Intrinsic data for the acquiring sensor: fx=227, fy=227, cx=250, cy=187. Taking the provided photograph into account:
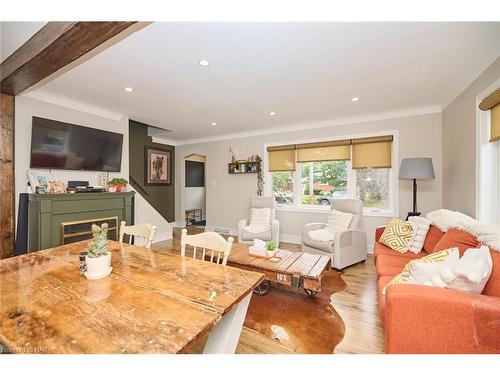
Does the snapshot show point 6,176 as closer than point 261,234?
Yes

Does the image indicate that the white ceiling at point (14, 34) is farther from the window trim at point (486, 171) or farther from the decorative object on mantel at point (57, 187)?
the window trim at point (486, 171)

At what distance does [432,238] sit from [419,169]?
1.06 metres

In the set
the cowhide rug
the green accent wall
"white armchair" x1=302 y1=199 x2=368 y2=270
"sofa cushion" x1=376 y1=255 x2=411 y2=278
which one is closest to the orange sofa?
the cowhide rug

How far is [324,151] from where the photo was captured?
424 cm

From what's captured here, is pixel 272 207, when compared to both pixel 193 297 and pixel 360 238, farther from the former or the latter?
pixel 193 297

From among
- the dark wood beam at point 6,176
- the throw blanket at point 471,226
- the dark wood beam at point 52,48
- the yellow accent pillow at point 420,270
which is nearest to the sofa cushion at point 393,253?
the throw blanket at point 471,226

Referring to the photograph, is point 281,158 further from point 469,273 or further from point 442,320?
point 442,320

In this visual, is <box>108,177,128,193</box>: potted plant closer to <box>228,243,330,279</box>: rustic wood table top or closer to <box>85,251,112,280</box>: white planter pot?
<box>228,243,330,279</box>: rustic wood table top

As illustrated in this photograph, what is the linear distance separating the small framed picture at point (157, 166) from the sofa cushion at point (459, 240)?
5.27m

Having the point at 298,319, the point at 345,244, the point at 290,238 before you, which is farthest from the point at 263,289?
the point at 290,238

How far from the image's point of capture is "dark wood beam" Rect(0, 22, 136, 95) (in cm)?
140

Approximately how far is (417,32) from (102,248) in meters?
2.59

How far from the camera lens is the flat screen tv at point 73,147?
115 inches

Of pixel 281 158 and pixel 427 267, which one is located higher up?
pixel 281 158
